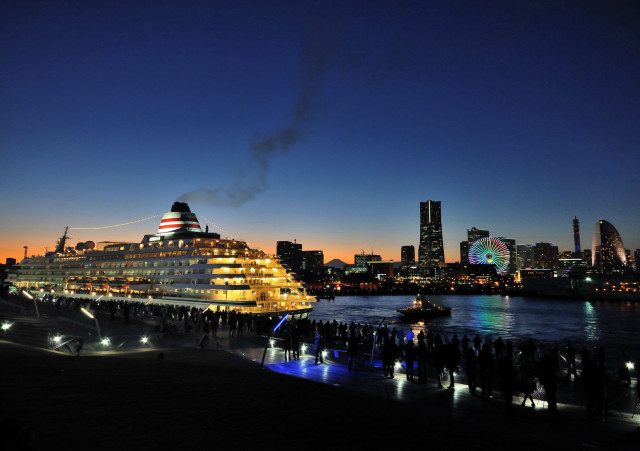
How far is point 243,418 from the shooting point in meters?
8.09

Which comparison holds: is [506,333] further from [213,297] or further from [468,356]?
[468,356]

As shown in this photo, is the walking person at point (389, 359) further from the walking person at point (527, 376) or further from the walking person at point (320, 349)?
the walking person at point (527, 376)

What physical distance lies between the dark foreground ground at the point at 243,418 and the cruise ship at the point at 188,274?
42692 millimetres

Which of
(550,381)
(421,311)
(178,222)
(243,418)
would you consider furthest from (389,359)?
(178,222)

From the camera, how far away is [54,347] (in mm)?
20094

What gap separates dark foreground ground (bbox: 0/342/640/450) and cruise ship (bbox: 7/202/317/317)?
4269cm

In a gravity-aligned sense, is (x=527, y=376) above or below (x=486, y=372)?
below

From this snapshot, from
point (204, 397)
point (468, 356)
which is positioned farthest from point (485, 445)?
point (204, 397)

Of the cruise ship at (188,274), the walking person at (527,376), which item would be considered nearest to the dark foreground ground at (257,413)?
the walking person at (527,376)

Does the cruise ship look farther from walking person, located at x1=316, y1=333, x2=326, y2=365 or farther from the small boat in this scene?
walking person, located at x1=316, y1=333, x2=326, y2=365

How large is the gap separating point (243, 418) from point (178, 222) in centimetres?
6936

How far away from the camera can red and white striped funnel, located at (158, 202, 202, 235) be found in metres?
72.5

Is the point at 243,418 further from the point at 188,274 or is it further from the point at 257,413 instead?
the point at 188,274

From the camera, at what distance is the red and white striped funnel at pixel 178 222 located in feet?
238
